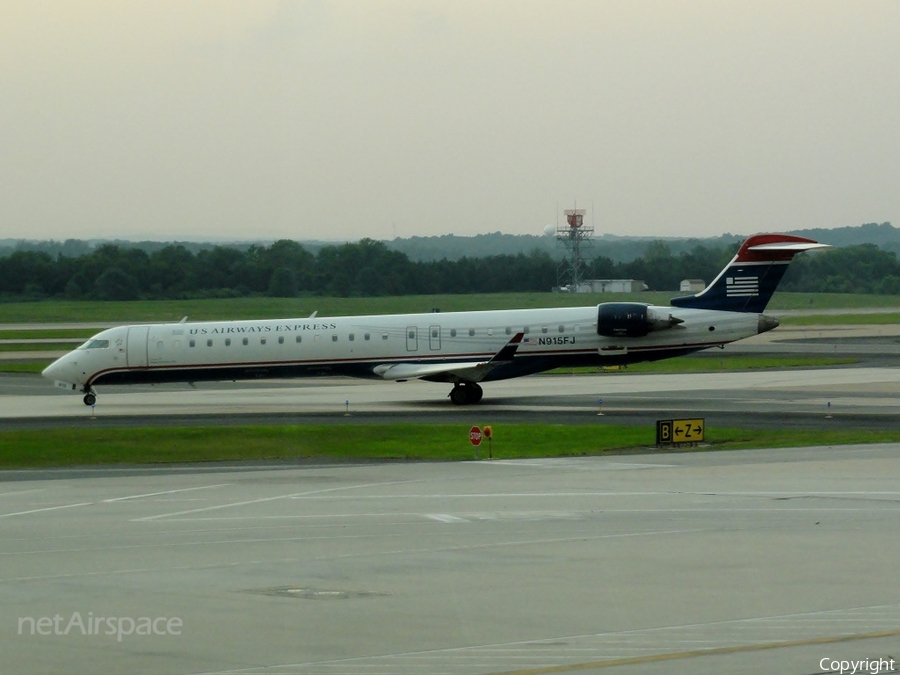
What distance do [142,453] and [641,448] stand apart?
1244cm

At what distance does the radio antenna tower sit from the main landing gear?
207 feet

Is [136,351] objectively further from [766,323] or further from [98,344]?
[766,323]

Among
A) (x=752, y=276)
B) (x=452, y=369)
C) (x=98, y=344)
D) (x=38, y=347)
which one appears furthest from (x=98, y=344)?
(x=38, y=347)

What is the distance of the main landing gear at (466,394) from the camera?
40.8 m

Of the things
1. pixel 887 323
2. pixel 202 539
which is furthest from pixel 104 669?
pixel 887 323

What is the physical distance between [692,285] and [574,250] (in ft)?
85.7

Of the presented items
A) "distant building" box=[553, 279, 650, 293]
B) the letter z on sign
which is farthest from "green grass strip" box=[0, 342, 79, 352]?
the letter z on sign

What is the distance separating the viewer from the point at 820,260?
4210 inches

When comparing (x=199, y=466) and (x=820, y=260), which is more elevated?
(x=820, y=260)

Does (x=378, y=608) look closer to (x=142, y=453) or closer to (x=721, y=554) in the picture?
(x=721, y=554)

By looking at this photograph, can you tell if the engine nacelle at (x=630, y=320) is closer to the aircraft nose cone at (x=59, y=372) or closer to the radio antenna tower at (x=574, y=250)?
the aircraft nose cone at (x=59, y=372)

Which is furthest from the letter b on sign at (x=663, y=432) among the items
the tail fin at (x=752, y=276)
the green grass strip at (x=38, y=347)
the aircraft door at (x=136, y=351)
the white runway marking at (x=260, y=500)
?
the green grass strip at (x=38, y=347)

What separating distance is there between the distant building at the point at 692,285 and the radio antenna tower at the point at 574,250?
988 centimetres

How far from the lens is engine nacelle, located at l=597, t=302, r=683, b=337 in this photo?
39.8 meters
